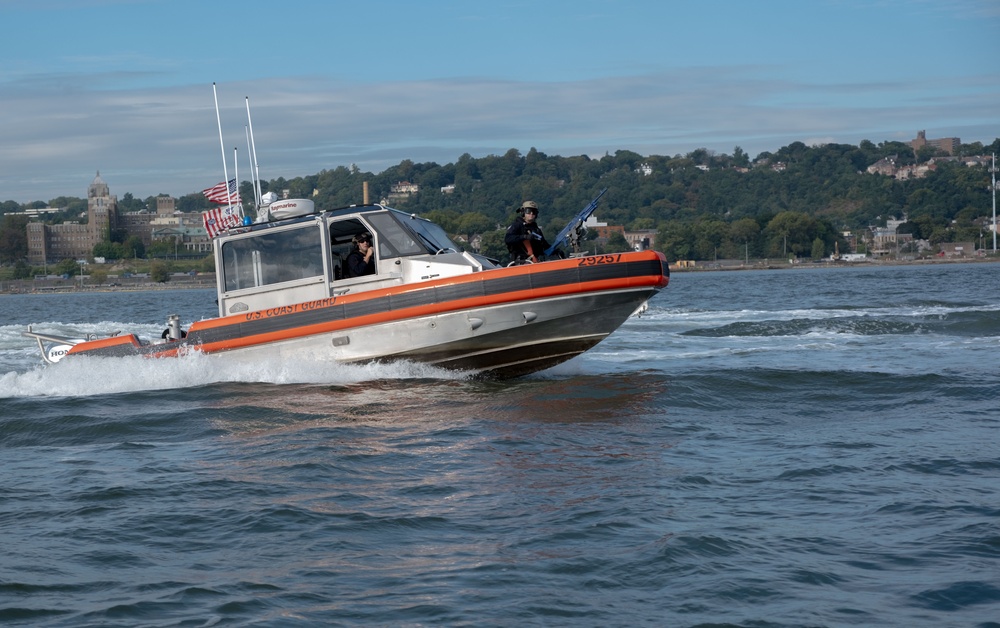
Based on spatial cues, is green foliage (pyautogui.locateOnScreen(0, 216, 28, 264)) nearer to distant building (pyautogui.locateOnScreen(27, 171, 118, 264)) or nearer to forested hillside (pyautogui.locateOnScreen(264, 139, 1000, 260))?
distant building (pyautogui.locateOnScreen(27, 171, 118, 264))

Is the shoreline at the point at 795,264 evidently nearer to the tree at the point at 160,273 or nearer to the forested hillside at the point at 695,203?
the forested hillside at the point at 695,203

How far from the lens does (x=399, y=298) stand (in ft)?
41.8

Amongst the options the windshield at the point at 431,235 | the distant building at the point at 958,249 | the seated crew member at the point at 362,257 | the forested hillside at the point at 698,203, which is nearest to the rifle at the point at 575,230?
the windshield at the point at 431,235

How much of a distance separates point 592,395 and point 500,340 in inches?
49.9

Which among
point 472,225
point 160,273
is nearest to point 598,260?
point 472,225

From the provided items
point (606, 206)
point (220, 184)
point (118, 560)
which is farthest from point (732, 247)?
point (118, 560)

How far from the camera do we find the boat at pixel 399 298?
12477 millimetres

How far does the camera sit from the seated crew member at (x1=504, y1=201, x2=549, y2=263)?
1333cm

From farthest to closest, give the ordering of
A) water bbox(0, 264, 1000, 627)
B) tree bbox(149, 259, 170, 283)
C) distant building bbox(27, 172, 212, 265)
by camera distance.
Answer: distant building bbox(27, 172, 212, 265) < tree bbox(149, 259, 170, 283) < water bbox(0, 264, 1000, 627)

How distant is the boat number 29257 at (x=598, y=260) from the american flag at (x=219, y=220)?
4.45 metres

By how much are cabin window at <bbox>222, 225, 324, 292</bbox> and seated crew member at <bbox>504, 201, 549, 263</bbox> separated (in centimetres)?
227

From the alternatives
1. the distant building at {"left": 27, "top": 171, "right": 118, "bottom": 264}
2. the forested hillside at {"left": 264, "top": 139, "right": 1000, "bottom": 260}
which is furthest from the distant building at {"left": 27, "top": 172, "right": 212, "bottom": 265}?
the forested hillside at {"left": 264, "top": 139, "right": 1000, "bottom": 260}

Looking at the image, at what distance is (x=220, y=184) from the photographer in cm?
1498

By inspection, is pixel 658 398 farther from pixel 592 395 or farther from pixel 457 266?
pixel 457 266
